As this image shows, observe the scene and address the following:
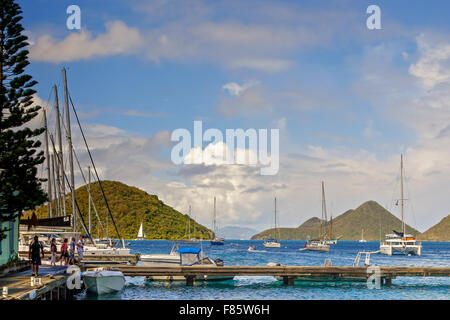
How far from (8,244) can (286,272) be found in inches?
736

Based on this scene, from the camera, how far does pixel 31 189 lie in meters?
27.6

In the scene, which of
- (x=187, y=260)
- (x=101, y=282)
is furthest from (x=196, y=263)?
(x=101, y=282)

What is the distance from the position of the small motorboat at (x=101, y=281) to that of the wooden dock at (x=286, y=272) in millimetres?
3224

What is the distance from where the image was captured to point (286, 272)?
38219mm

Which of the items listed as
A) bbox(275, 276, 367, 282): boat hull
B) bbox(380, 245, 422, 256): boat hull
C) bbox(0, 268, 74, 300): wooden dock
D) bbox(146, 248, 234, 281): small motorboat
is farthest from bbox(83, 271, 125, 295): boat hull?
bbox(380, 245, 422, 256): boat hull

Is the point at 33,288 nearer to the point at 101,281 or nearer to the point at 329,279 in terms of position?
the point at 101,281

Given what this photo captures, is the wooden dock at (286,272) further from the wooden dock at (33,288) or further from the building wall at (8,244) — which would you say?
the wooden dock at (33,288)

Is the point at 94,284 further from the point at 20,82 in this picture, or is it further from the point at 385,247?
the point at 385,247

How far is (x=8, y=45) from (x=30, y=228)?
15297 mm

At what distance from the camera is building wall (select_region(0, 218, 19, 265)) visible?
29156 mm

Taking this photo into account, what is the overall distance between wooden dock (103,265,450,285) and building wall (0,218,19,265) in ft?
22.5

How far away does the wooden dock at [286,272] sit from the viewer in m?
36.9
